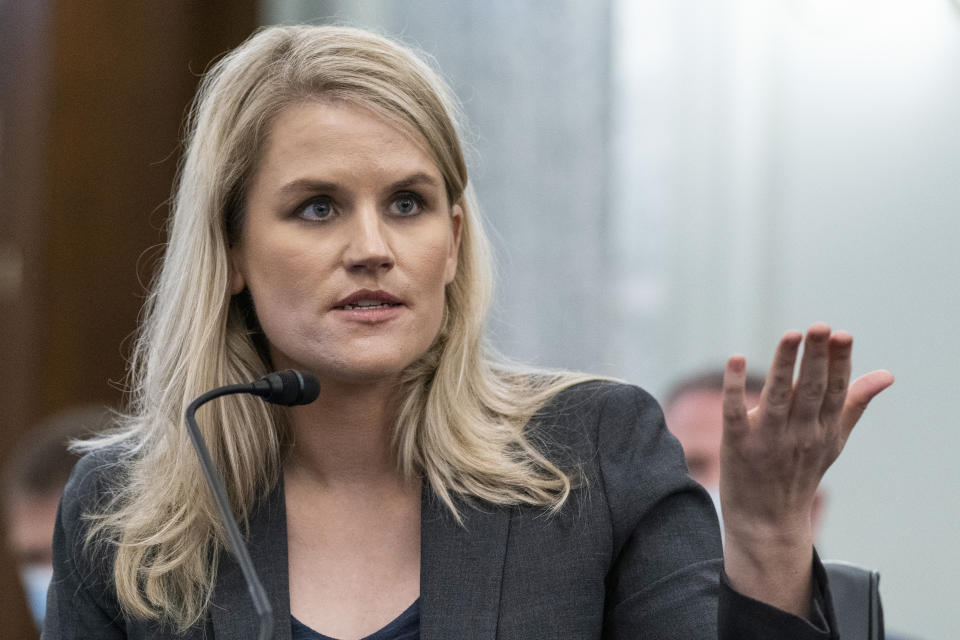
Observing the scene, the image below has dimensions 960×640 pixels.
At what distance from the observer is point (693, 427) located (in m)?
3.46

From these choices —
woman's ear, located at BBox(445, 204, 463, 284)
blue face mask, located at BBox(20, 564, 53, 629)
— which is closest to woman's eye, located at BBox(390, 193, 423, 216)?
woman's ear, located at BBox(445, 204, 463, 284)

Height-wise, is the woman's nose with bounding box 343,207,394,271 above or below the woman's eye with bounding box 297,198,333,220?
below

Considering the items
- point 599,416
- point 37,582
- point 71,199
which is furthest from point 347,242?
point 71,199

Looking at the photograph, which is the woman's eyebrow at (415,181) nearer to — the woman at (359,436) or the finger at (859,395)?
the woman at (359,436)

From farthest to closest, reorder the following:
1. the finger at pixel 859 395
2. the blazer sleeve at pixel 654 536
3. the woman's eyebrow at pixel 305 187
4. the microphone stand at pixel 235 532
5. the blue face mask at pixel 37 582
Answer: the blue face mask at pixel 37 582 → the woman's eyebrow at pixel 305 187 → the blazer sleeve at pixel 654 536 → the finger at pixel 859 395 → the microphone stand at pixel 235 532

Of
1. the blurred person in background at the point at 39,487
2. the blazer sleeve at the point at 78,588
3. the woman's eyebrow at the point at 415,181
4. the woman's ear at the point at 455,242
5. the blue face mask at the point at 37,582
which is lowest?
the blue face mask at the point at 37,582

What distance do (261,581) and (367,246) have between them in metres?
0.53

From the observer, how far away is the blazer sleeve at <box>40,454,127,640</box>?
76.2 inches

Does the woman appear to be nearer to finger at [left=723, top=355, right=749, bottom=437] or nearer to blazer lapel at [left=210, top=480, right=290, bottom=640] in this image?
blazer lapel at [left=210, top=480, right=290, bottom=640]

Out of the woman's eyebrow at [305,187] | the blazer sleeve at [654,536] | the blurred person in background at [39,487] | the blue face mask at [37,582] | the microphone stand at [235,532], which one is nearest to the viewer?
the microphone stand at [235,532]

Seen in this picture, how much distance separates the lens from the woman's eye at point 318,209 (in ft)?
5.95

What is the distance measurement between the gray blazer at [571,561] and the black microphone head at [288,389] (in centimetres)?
45

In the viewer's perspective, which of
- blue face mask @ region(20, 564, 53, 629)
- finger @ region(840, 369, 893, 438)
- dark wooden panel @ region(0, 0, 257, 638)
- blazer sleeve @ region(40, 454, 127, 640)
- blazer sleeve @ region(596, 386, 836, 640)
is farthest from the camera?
dark wooden panel @ region(0, 0, 257, 638)

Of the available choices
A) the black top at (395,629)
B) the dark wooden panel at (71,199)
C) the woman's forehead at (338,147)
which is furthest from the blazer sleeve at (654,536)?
the dark wooden panel at (71,199)
